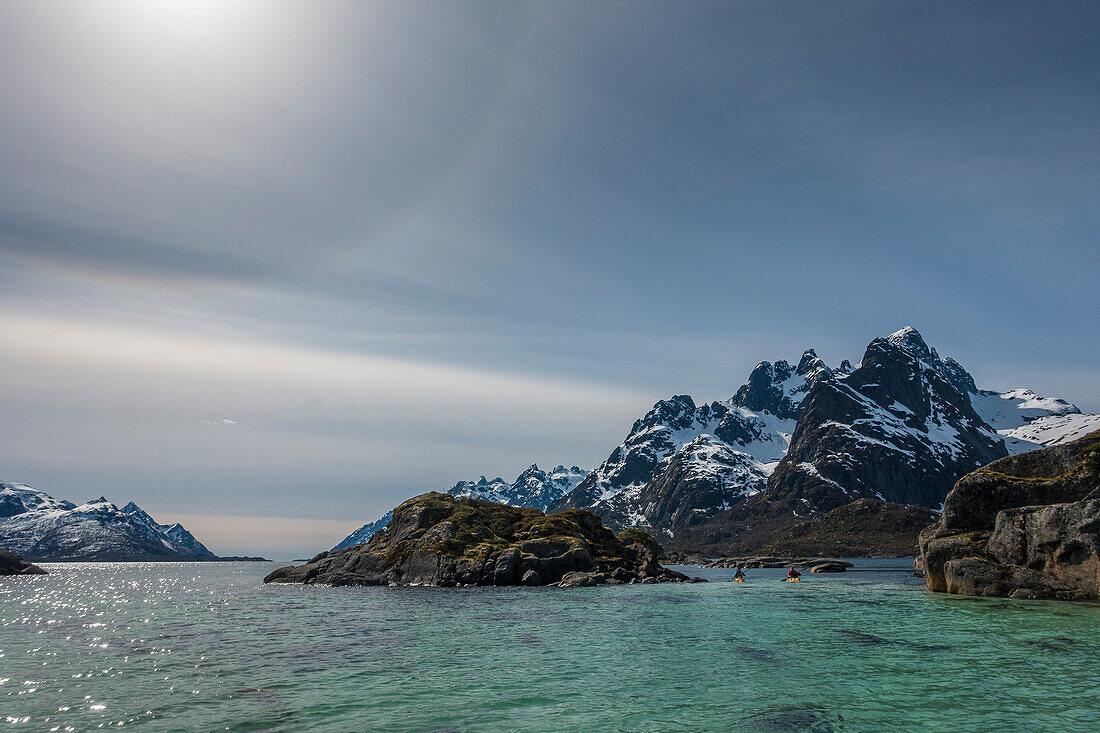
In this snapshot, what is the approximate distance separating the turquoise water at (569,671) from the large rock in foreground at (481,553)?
41285mm

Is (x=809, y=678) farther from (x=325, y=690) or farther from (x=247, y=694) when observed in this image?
(x=247, y=694)

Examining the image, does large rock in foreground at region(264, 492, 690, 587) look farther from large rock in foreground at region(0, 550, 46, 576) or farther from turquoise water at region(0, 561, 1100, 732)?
large rock in foreground at region(0, 550, 46, 576)

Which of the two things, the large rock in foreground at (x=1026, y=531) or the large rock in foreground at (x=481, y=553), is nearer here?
the large rock in foreground at (x=1026, y=531)

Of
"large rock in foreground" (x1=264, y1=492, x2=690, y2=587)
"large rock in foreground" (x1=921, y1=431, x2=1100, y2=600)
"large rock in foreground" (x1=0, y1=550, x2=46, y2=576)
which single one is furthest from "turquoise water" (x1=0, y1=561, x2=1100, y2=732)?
"large rock in foreground" (x1=0, y1=550, x2=46, y2=576)

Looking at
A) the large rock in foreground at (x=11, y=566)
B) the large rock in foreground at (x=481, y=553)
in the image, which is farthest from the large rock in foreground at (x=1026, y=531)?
the large rock in foreground at (x=11, y=566)

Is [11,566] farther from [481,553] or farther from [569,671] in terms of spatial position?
[569,671]

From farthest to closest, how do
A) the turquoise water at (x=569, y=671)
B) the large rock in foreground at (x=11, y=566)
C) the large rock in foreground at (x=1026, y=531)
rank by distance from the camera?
the large rock in foreground at (x=11, y=566) → the large rock in foreground at (x=1026, y=531) → the turquoise water at (x=569, y=671)

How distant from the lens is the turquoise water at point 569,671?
20234 mm

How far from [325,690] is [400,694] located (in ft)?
10.8

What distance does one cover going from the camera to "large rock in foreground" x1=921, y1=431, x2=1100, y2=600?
5184 cm

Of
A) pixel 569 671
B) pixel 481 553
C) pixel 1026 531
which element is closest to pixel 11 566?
pixel 481 553

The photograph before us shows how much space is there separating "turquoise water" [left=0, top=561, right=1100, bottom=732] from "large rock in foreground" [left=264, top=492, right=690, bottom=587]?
41.3 m

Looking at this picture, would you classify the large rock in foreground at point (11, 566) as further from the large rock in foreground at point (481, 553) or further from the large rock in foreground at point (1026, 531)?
the large rock in foreground at point (1026, 531)

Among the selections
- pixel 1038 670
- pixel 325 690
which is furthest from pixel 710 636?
pixel 325 690
